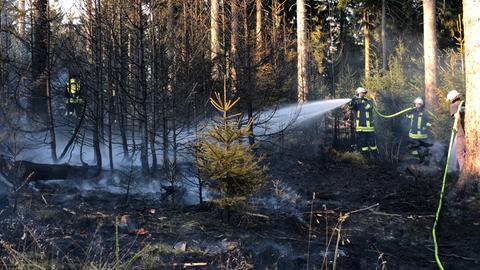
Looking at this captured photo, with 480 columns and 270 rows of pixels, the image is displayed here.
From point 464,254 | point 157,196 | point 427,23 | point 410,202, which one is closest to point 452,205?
point 410,202

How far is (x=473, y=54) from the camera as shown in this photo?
7133mm

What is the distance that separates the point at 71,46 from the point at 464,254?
28.1ft

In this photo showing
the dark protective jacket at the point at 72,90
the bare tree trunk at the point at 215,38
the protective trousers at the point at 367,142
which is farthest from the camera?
the protective trousers at the point at 367,142

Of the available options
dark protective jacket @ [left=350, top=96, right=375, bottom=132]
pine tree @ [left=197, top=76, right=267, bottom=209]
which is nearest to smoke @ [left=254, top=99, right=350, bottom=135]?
dark protective jacket @ [left=350, top=96, right=375, bottom=132]

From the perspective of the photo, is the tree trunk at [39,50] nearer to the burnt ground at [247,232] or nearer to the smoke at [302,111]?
the burnt ground at [247,232]

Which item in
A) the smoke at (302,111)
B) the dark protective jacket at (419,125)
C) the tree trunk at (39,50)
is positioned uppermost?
the tree trunk at (39,50)

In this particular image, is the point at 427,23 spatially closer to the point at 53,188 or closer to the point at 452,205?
the point at 452,205

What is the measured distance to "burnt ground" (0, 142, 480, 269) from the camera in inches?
171

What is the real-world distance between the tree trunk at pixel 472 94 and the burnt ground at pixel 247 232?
0.65 meters

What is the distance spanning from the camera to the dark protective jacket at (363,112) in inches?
478

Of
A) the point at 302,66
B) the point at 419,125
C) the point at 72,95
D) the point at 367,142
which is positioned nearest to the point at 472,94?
the point at 419,125

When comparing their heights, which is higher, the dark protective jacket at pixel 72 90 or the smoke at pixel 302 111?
the dark protective jacket at pixel 72 90

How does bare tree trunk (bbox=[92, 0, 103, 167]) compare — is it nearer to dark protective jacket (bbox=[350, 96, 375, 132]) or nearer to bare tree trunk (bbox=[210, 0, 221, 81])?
bare tree trunk (bbox=[210, 0, 221, 81])

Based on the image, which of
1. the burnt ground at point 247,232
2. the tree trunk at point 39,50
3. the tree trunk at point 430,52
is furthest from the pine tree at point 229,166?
the tree trunk at point 430,52
